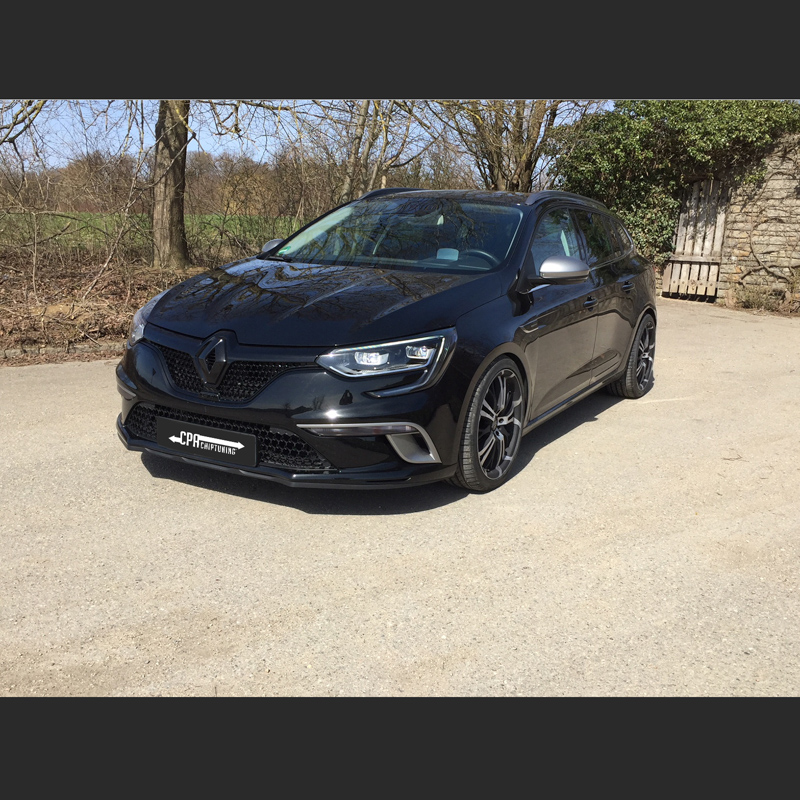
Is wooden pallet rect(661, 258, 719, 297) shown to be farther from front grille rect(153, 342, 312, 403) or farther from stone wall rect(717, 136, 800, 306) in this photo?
front grille rect(153, 342, 312, 403)

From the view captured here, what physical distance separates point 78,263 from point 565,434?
6.94m

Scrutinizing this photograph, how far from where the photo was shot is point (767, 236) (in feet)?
44.6

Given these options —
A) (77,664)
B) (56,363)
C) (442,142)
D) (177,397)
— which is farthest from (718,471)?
(442,142)

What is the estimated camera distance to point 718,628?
342 cm

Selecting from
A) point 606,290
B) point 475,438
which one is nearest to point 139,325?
point 475,438

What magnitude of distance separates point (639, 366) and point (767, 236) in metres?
7.95

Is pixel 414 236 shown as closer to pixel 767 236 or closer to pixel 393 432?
pixel 393 432

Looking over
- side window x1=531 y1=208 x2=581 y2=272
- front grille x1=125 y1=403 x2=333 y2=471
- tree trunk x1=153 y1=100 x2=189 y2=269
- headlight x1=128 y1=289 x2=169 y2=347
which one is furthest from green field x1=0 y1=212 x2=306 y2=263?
front grille x1=125 y1=403 x2=333 y2=471

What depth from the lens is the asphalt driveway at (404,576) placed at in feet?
9.91

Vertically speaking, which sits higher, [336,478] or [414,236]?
[414,236]

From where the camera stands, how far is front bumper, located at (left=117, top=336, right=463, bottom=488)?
403 centimetres

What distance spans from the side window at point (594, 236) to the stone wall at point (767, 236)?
8.08 metres

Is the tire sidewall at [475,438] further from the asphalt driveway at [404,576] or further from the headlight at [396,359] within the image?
the headlight at [396,359]

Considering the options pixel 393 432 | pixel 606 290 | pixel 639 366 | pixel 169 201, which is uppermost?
pixel 169 201
